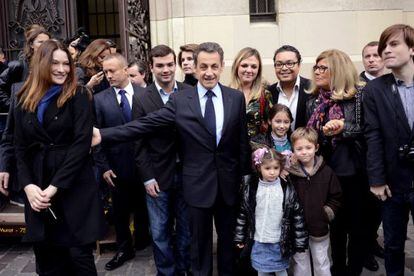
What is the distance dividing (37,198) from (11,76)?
87.7 inches

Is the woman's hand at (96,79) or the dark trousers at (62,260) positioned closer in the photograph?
the dark trousers at (62,260)

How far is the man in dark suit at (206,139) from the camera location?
358cm

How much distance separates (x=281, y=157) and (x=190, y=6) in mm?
4972

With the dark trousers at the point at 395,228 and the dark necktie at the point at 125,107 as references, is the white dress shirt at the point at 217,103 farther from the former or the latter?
the dark trousers at the point at 395,228

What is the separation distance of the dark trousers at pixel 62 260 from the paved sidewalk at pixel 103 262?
2.99 feet

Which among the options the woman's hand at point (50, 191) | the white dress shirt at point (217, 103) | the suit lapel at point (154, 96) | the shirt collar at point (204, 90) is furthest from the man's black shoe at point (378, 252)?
the woman's hand at point (50, 191)

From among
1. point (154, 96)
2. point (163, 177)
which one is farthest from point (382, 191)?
point (154, 96)

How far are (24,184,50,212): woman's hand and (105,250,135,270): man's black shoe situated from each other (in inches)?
59.6

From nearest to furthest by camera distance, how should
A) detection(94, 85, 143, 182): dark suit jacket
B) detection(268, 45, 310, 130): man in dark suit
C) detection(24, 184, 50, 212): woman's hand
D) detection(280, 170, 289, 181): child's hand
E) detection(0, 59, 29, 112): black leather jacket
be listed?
detection(24, 184, 50, 212): woman's hand < detection(280, 170, 289, 181): child's hand < detection(268, 45, 310, 130): man in dark suit < detection(94, 85, 143, 182): dark suit jacket < detection(0, 59, 29, 112): black leather jacket

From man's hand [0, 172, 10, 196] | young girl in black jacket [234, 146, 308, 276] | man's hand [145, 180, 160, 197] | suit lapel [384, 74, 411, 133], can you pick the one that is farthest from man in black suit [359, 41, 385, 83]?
man's hand [0, 172, 10, 196]

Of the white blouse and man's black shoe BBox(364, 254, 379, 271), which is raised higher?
the white blouse

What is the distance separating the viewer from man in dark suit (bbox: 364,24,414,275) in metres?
3.44

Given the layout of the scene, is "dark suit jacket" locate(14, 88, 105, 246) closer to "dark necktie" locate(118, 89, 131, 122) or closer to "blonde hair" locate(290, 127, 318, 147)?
"dark necktie" locate(118, 89, 131, 122)

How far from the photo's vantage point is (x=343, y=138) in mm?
3863
